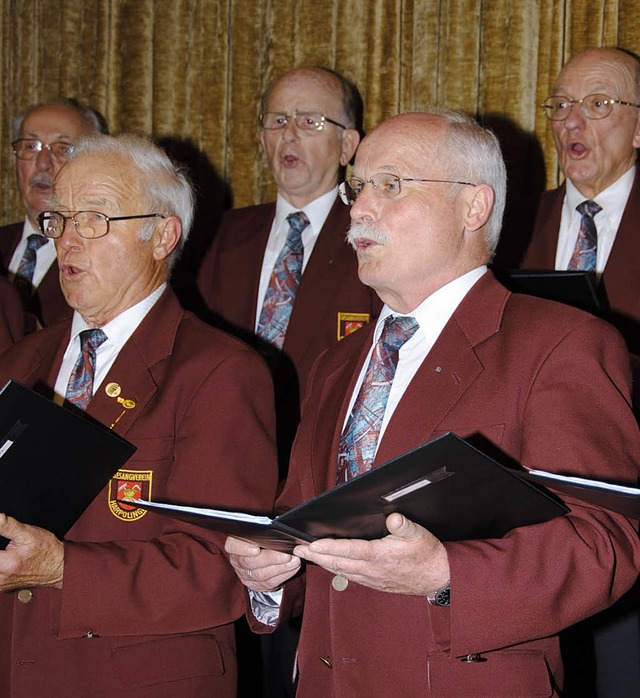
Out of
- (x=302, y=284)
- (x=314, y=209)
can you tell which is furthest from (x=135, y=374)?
(x=314, y=209)

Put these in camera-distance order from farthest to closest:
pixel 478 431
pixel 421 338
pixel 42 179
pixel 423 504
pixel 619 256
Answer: pixel 42 179 < pixel 619 256 < pixel 421 338 < pixel 478 431 < pixel 423 504

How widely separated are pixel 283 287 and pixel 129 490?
4.44 ft

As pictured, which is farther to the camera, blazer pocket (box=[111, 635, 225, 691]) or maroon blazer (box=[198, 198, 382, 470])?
maroon blazer (box=[198, 198, 382, 470])

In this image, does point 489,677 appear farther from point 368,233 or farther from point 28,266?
point 28,266

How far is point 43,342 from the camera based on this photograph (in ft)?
9.25

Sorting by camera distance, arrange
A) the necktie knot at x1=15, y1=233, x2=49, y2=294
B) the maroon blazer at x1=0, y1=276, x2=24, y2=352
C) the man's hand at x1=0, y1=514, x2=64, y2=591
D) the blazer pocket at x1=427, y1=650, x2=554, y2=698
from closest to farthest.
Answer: the blazer pocket at x1=427, y1=650, x2=554, y2=698 → the man's hand at x1=0, y1=514, x2=64, y2=591 → the maroon blazer at x1=0, y1=276, x2=24, y2=352 → the necktie knot at x1=15, y1=233, x2=49, y2=294

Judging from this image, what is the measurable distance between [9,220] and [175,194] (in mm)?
2563

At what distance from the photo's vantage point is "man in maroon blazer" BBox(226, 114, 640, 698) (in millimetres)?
1847

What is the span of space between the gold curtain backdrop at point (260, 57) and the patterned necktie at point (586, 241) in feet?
1.98

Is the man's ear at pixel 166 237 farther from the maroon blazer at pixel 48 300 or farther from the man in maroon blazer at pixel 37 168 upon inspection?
the man in maroon blazer at pixel 37 168

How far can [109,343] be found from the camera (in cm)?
265

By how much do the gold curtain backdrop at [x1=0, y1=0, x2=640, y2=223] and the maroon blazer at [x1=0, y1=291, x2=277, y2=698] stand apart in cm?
199

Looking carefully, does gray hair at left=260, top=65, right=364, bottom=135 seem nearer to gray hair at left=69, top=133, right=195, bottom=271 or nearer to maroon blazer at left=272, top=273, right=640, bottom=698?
gray hair at left=69, top=133, right=195, bottom=271

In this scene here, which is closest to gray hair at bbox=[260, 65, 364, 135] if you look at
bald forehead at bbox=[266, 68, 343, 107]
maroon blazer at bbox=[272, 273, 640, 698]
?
bald forehead at bbox=[266, 68, 343, 107]
